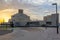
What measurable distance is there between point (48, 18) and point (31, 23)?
471 inches

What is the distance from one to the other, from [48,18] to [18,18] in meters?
30.5

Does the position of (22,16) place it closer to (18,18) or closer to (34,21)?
(18,18)

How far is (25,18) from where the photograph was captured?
15838 centimetres

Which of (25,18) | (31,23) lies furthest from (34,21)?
(25,18)

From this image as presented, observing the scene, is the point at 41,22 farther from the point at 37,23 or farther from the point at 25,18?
the point at 25,18

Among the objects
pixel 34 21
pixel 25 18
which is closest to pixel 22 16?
pixel 25 18

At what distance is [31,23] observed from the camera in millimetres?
135500

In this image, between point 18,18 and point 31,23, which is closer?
point 31,23

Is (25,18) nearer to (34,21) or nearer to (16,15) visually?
(16,15)

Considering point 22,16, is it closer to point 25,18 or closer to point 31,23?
point 25,18

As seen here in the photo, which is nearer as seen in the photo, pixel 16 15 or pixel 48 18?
pixel 48 18

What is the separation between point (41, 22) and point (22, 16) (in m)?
27.5

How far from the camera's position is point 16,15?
155500mm

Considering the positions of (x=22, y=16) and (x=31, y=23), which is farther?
(x=22, y=16)
